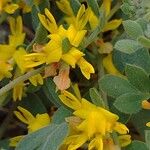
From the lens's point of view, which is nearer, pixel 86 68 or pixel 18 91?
pixel 86 68

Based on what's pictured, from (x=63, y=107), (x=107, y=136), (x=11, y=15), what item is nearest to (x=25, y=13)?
(x=11, y=15)

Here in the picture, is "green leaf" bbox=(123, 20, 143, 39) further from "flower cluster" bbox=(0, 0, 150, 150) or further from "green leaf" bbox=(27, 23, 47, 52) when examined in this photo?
"green leaf" bbox=(27, 23, 47, 52)

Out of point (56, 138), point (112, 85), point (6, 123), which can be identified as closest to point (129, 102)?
point (112, 85)

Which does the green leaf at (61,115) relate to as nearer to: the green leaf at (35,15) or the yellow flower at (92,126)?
the yellow flower at (92,126)

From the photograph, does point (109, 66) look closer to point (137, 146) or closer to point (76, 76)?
point (76, 76)

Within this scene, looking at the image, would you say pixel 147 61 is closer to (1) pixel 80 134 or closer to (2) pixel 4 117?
(1) pixel 80 134

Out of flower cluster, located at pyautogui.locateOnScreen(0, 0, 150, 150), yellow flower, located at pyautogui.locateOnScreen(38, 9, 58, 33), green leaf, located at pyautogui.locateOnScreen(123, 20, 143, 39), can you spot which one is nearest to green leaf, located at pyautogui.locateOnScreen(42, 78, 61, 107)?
flower cluster, located at pyautogui.locateOnScreen(0, 0, 150, 150)

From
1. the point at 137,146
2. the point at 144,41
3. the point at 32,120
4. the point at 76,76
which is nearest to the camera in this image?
the point at 144,41
